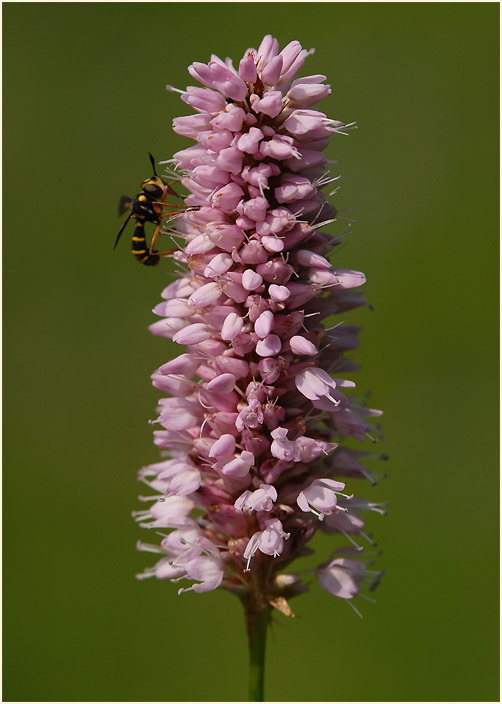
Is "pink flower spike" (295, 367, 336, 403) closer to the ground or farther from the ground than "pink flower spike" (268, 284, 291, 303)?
closer to the ground

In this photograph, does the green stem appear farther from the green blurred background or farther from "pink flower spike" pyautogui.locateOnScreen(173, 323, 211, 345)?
the green blurred background

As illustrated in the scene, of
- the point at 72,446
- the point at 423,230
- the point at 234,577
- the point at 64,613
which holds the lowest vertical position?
the point at 64,613

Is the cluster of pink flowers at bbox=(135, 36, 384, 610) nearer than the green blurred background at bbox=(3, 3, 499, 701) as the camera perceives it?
Yes

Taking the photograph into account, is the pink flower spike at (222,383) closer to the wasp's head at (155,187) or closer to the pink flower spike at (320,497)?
the pink flower spike at (320,497)

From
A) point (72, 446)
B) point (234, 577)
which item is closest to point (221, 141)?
point (234, 577)

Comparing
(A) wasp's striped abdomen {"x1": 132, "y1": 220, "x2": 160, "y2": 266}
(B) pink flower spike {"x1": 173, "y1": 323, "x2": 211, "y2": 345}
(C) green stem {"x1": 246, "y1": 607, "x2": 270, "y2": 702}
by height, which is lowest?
(C) green stem {"x1": 246, "y1": 607, "x2": 270, "y2": 702}

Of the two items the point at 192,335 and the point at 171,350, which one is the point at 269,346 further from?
the point at 171,350

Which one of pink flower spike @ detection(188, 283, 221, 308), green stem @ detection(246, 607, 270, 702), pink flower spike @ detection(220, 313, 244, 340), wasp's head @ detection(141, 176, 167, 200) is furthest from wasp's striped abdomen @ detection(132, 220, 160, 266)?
green stem @ detection(246, 607, 270, 702)

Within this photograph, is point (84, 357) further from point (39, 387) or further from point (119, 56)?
point (119, 56)

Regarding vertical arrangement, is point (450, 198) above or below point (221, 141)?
above
